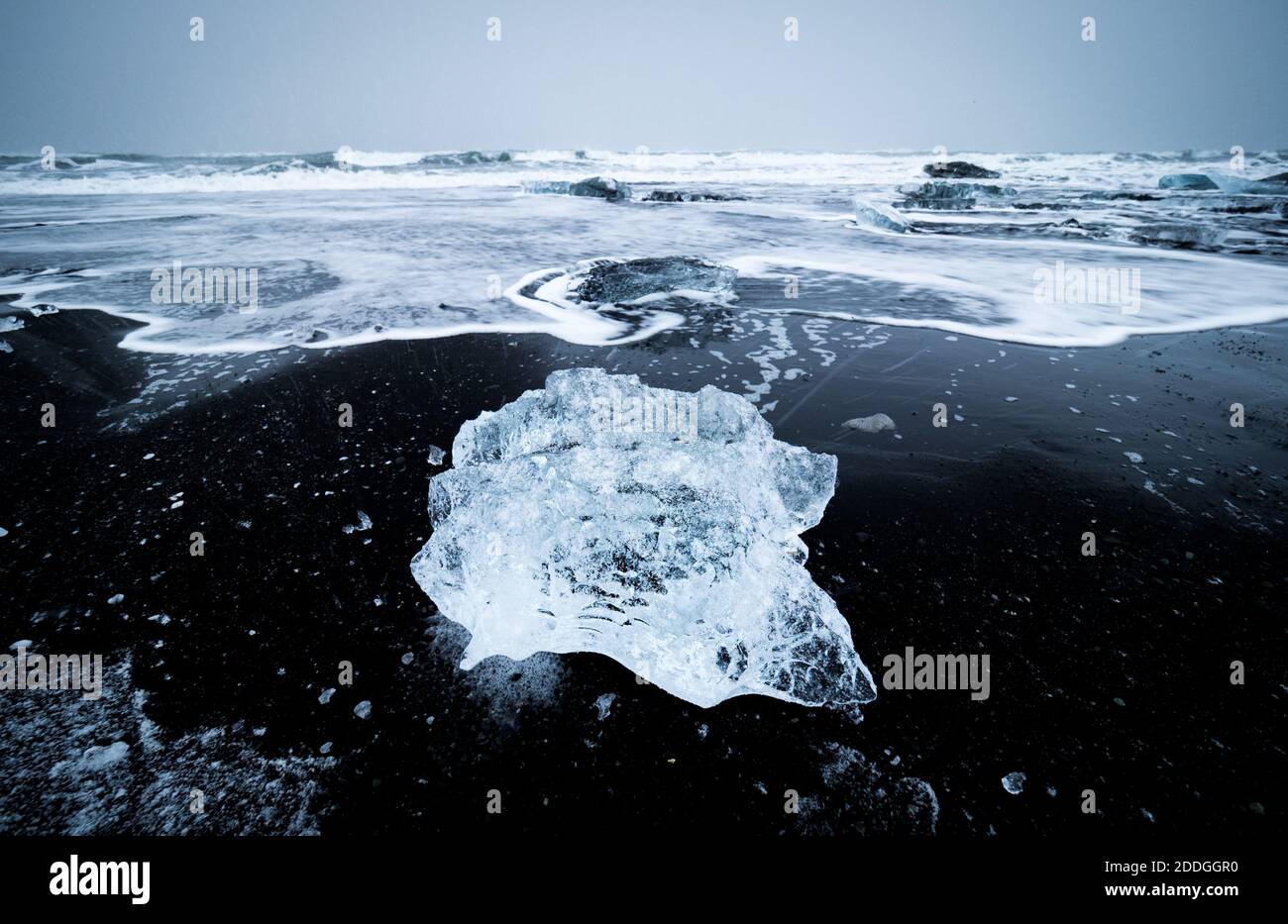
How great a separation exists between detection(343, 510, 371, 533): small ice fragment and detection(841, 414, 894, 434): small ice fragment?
2.16 metres

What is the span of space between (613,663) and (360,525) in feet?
3.63

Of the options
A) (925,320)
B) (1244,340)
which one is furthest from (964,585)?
(1244,340)

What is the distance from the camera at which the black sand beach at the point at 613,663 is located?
1118 millimetres

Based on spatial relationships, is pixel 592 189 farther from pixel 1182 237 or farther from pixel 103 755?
pixel 103 755

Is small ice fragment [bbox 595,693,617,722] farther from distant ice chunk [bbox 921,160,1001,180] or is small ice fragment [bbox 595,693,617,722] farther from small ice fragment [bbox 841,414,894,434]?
distant ice chunk [bbox 921,160,1001,180]

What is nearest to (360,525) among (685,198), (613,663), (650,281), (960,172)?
(613,663)

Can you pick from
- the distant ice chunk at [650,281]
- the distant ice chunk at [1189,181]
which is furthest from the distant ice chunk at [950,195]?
the distant ice chunk at [650,281]

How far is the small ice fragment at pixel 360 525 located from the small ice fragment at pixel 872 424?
2.16m

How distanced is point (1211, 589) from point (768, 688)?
148 cm

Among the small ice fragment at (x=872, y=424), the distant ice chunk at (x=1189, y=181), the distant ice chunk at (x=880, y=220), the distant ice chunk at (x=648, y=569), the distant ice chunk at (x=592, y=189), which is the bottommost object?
the distant ice chunk at (x=648, y=569)

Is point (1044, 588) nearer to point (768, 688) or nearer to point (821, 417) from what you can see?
point (768, 688)

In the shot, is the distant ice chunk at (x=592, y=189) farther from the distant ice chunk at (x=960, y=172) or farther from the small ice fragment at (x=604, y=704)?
the small ice fragment at (x=604, y=704)

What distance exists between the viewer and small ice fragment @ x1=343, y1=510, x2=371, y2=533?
188cm

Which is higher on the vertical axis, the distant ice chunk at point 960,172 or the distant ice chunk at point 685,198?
the distant ice chunk at point 960,172
